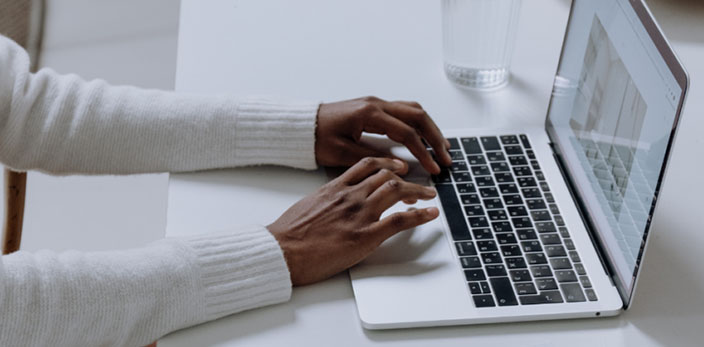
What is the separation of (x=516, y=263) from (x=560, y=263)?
0.05m

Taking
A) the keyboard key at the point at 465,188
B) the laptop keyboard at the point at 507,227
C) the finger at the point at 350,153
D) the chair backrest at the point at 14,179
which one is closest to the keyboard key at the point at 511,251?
the laptop keyboard at the point at 507,227

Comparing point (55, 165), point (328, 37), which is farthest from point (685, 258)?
point (55, 165)

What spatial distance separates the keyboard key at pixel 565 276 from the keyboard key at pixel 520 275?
0.03m

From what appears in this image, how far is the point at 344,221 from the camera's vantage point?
0.88m

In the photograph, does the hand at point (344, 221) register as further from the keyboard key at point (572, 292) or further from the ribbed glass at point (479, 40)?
the ribbed glass at point (479, 40)

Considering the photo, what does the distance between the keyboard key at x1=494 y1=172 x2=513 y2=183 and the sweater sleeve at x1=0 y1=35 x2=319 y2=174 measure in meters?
0.22

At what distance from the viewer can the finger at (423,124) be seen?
1.00m

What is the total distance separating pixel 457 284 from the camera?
0.83 meters

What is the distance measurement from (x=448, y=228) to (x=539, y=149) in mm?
197

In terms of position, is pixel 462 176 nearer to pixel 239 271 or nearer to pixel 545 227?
pixel 545 227

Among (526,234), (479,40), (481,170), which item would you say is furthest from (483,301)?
(479,40)

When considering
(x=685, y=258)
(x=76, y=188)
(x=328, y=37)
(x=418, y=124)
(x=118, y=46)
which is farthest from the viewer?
(x=118, y=46)

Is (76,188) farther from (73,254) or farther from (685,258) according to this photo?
(685,258)

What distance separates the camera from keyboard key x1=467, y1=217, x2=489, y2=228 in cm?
91
